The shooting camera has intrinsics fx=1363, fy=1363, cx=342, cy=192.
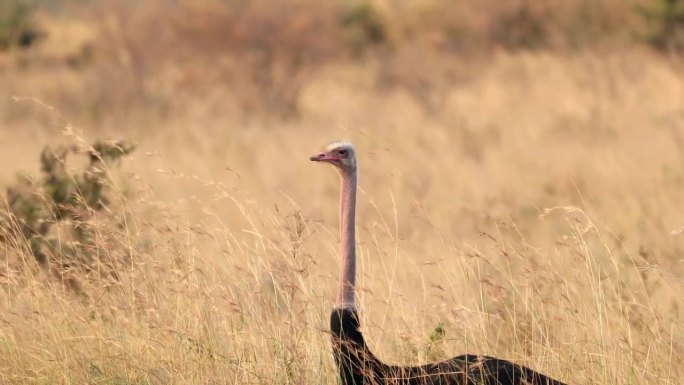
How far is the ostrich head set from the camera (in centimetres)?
446

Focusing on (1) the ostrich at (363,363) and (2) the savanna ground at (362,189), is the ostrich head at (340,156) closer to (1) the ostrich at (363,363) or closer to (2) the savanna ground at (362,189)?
(1) the ostrich at (363,363)

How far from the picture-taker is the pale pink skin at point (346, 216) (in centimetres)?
438

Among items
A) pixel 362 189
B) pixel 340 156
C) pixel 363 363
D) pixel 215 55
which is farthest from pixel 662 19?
pixel 363 363

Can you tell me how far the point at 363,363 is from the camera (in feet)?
14.2

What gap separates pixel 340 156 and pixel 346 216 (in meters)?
0.20

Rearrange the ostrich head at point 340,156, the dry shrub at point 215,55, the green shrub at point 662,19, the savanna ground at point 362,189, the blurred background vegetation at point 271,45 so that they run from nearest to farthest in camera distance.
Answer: the ostrich head at point 340,156, the savanna ground at point 362,189, the dry shrub at point 215,55, the blurred background vegetation at point 271,45, the green shrub at point 662,19

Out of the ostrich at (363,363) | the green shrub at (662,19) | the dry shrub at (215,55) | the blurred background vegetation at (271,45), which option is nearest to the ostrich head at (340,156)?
the ostrich at (363,363)

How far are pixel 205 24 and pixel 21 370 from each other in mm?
14221

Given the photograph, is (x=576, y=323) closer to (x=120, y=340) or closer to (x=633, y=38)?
(x=120, y=340)

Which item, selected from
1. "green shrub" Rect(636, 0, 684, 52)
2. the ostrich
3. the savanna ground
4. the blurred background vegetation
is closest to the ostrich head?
the ostrich

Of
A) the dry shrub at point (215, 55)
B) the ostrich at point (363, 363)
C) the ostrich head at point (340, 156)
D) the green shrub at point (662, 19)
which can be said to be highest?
the green shrub at point (662, 19)

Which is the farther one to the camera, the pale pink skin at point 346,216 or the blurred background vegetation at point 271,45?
the blurred background vegetation at point 271,45

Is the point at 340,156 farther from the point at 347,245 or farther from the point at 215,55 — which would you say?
the point at 215,55

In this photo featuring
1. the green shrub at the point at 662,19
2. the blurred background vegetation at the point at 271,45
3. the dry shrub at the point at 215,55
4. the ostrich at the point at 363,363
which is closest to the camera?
the ostrich at the point at 363,363
